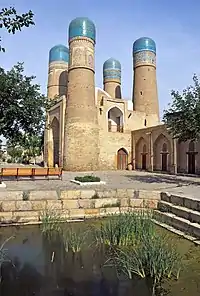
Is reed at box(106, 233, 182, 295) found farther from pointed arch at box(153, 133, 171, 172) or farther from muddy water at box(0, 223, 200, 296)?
Answer: pointed arch at box(153, 133, 171, 172)

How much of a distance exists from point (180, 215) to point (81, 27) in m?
24.3

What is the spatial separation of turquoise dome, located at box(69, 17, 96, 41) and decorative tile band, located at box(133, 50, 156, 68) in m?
8.00

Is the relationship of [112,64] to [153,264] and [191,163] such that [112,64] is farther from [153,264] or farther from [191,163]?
[153,264]

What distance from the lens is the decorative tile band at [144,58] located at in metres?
34.5

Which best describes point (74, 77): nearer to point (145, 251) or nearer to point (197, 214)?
point (197, 214)

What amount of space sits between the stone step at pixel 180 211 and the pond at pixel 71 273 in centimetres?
87

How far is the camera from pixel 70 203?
952 cm

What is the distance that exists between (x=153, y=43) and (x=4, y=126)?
2840 cm

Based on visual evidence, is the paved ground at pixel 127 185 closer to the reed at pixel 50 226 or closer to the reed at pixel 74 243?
the reed at pixel 50 226

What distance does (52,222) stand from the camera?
756cm

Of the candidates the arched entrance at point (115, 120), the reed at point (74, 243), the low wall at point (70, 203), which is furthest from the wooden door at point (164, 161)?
the reed at point (74, 243)

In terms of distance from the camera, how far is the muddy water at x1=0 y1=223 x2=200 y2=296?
427 cm

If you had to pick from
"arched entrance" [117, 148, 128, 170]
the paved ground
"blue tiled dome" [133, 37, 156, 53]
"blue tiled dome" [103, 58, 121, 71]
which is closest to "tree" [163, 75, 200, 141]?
the paved ground

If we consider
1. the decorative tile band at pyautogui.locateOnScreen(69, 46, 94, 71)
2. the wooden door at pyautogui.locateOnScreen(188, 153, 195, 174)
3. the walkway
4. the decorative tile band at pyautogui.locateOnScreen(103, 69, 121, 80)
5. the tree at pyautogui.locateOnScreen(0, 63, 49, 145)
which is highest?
the decorative tile band at pyautogui.locateOnScreen(103, 69, 121, 80)
